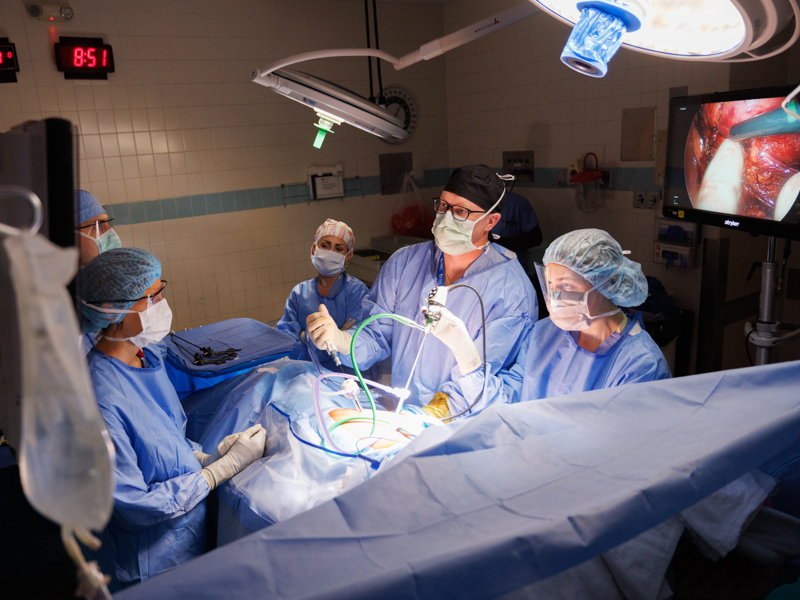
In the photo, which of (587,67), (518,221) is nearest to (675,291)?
(518,221)

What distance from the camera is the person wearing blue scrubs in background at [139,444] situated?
1.57 m

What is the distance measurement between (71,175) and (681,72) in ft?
13.1

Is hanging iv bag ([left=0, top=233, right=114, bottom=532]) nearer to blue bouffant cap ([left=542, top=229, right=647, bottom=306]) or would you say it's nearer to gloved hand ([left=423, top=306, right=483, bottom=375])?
gloved hand ([left=423, top=306, right=483, bottom=375])

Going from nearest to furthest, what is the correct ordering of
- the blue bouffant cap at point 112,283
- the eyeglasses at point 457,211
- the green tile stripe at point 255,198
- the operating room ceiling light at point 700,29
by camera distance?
the operating room ceiling light at point 700,29
the blue bouffant cap at point 112,283
the eyeglasses at point 457,211
the green tile stripe at point 255,198

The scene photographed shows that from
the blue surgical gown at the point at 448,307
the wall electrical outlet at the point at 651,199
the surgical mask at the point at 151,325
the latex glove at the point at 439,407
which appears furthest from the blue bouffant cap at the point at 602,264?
the wall electrical outlet at the point at 651,199

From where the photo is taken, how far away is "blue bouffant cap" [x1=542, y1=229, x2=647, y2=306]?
178 centimetres

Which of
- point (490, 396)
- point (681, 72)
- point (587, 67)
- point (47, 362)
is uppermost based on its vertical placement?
point (681, 72)

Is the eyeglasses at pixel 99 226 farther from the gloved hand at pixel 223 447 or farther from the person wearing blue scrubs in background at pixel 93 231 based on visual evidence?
the gloved hand at pixel 223 447

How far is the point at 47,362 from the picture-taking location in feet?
1.73

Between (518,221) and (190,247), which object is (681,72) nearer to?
(518,221)

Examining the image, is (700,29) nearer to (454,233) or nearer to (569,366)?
(569,366)

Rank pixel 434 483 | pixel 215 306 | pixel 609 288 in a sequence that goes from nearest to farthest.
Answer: pixel 434 483 < pixel 609 288 < pixel 215 306

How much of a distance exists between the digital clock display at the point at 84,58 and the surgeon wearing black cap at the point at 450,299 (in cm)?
290

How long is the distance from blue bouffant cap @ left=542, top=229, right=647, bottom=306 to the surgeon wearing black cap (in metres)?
0.38
